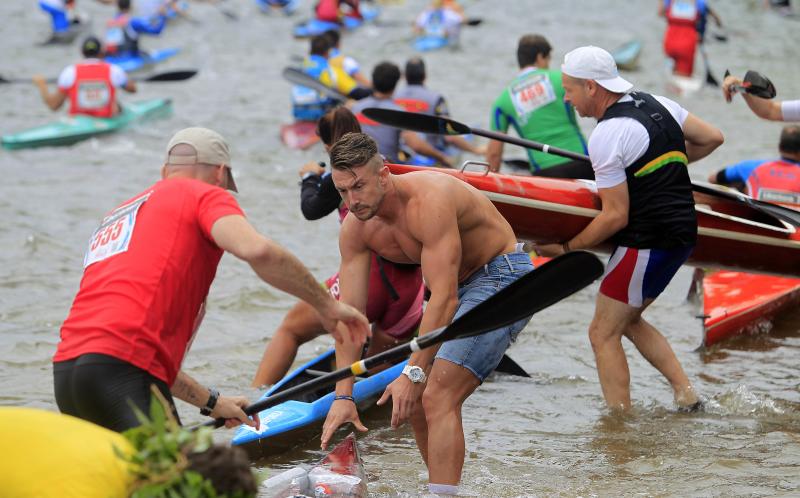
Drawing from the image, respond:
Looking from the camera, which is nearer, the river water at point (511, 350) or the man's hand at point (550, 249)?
the river water at point (511, 350)

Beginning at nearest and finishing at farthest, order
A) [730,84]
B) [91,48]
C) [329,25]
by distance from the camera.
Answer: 1. [730,84]
2. [91,48]
3. [329,25]

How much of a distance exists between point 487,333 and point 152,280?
1559 millimetres

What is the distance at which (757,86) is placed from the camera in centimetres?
626

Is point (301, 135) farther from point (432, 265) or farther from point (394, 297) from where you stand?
point (432, 265)

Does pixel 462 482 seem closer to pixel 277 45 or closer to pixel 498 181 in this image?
pixel 498 181

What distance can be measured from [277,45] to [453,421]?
19290 mm

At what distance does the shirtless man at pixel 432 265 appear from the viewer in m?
4.39

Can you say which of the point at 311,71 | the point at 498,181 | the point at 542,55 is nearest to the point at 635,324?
the point at 498,181

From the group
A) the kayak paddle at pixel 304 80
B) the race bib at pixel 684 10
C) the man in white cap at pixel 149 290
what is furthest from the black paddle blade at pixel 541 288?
the race bib at pixel 684 10

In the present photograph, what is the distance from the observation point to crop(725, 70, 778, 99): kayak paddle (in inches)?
246

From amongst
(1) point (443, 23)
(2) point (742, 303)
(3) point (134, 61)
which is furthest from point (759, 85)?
(1) point (443, 23)

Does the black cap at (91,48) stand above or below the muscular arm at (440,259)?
below

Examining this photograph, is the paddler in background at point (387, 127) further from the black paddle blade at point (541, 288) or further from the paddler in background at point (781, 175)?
the black paddle blade at point (541, 288)

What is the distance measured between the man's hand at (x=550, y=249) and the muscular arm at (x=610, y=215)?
36 centimetres
